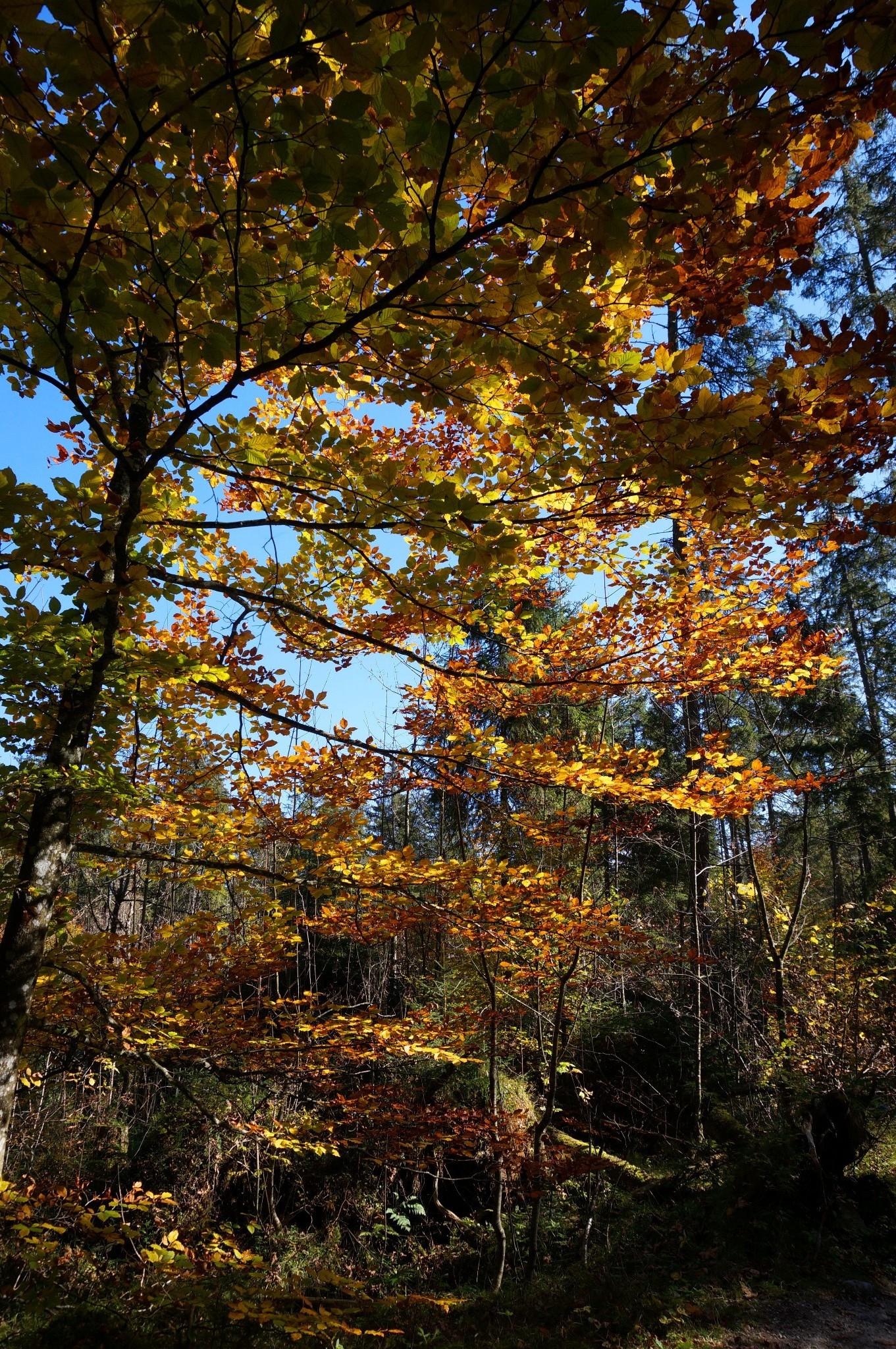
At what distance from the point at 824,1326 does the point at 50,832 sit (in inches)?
237

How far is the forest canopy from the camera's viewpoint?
144 cm

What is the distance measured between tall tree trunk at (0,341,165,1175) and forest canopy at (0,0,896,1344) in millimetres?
20

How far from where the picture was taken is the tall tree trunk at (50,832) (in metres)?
2.80

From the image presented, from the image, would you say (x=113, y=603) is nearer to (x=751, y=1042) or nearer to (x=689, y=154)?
(x=689, y=154)

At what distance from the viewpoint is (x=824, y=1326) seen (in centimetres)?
449

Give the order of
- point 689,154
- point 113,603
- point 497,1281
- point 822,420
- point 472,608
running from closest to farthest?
point 689,154 < point 822,420 < point 113,603 < point 472,608 < point 497,1281

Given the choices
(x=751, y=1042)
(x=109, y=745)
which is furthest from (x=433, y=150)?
(x=751, y=1042)

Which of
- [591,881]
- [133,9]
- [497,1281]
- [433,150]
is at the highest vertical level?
[133,9]

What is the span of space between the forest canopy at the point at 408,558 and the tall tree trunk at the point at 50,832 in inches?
0.8

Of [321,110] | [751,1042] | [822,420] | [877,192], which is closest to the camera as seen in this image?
[321,110]

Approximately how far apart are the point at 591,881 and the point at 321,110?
1301 centimetres

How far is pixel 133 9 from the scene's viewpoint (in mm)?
1234

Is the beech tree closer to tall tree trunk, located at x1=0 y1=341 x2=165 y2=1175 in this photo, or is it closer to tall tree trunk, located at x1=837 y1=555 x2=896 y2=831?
tall tree trunk, located at x1=0 y1=341 x2=165 y2=1175

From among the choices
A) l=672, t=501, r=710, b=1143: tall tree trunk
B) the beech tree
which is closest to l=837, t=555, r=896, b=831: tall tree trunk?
l=672, t=501, r=710, b=1143: tall tree trunk
